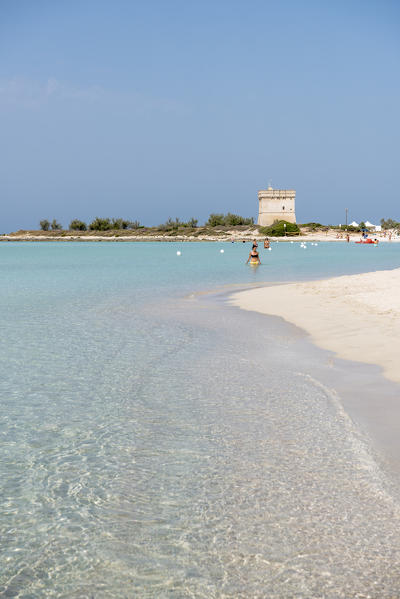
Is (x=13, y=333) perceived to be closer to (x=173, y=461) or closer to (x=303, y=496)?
(x=173, y=461)

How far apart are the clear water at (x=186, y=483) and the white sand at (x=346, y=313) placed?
3.79ft

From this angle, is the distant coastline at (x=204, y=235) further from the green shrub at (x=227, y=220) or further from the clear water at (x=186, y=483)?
the clear water at (x=186, y=483)

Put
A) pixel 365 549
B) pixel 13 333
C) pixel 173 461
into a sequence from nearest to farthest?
1. pixel 365 549
2. pixel 173 461
3. pixel 13 333

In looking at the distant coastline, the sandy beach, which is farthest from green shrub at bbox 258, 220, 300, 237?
the sandy beach

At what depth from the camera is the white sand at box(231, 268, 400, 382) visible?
1020 cm

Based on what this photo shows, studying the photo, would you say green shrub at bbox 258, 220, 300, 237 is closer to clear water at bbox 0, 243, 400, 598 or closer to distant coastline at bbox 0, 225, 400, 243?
distant coastline at bbox 0, 225, 400, 243

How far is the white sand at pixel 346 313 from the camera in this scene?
10.2 metres

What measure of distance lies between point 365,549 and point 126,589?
1619 millimetres

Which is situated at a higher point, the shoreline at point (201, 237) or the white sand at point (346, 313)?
the shoreline at point (201, 237)

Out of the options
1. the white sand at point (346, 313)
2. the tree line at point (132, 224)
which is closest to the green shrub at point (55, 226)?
the tree line at point (132, 224)

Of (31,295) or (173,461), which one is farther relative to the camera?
(31,295)

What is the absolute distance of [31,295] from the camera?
2325cm

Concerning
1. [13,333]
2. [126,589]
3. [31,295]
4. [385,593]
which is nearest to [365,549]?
[385,593]

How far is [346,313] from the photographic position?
14.8 m
